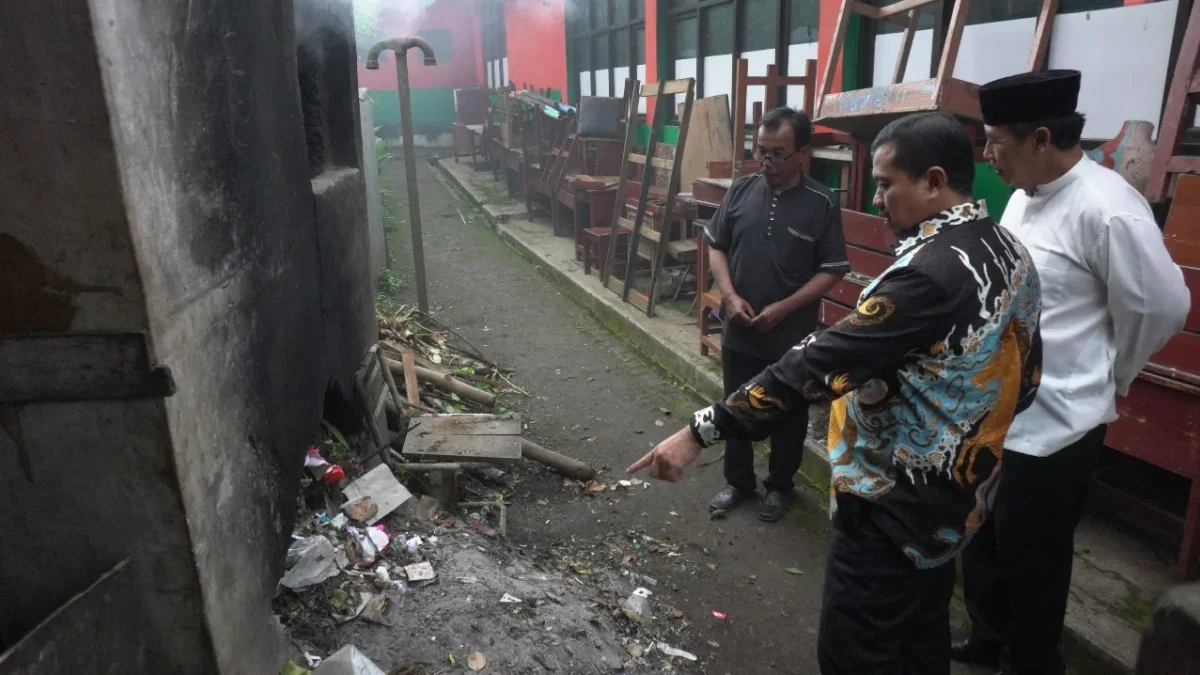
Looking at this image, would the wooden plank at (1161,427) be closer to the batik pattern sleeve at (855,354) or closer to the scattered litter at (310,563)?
the batik pattern sleeve at (855,354)

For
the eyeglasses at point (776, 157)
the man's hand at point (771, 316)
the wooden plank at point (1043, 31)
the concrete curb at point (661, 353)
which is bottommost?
the concrete curb at point (661, 353)

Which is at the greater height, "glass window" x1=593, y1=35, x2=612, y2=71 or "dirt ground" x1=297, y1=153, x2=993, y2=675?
"glass window" x1=593, y1=35, x2=612, y2=71

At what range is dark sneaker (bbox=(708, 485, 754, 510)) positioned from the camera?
441cm

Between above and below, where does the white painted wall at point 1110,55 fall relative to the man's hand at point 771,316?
above

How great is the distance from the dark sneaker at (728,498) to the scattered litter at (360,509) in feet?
6.33

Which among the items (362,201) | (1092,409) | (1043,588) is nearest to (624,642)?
(1043,588)

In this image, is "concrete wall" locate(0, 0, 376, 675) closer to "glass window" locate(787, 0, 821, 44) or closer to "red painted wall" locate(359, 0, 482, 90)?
"glass window" locate(787, 0, 821, 44)

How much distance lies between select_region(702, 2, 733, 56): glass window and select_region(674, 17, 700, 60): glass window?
0.24 metres

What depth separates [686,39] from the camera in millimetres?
9352

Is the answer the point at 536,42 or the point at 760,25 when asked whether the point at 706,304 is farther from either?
the point at 536,42

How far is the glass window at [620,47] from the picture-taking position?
37.3 ft

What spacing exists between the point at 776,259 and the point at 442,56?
991 inches

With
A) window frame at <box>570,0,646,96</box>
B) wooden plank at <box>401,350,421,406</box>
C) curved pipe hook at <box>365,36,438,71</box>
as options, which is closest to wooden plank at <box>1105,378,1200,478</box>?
wooden plank at <box>401,350,421,406</box>

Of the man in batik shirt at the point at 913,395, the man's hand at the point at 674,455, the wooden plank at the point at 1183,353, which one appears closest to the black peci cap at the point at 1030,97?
the man in batik shirt at the point at 913,395
